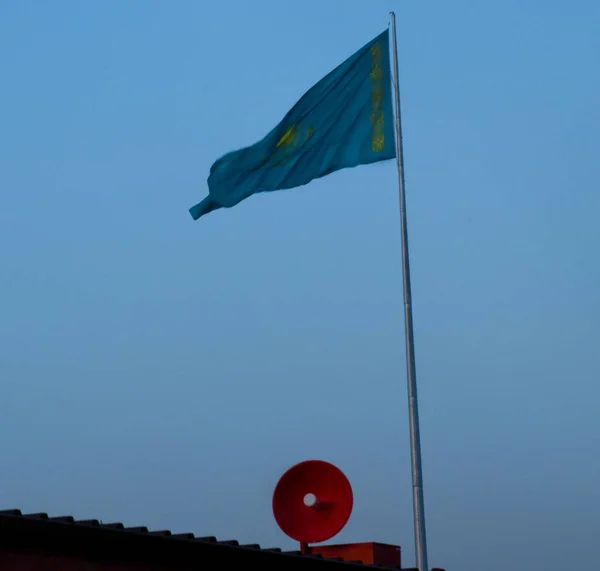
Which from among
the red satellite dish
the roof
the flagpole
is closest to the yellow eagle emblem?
the flagpole

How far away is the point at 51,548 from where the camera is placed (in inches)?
413

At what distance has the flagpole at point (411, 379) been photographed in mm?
13695

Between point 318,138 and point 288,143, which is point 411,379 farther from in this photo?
point 288,143

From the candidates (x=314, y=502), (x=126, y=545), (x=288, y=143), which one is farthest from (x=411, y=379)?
(x=126, y=545)

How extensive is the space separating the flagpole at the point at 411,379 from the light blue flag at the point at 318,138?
40 centimetres

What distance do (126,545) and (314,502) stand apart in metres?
4.29

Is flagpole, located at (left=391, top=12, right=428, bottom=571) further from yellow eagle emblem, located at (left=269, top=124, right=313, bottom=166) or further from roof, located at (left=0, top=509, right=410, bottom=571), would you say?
roof, located at (left=0, top=509, right=410, bottom=571)

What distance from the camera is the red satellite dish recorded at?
14.5 metres

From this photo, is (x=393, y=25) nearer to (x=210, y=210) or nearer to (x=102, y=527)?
(x=210, y=210)

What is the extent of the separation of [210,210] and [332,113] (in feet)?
7.99

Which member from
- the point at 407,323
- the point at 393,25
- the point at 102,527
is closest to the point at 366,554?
the point at 407,323

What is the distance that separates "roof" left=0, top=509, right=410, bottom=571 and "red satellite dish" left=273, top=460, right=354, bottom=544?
85.2 inches

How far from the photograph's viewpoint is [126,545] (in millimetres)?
10891

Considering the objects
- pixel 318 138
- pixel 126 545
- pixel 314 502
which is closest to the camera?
pixel 126 545
